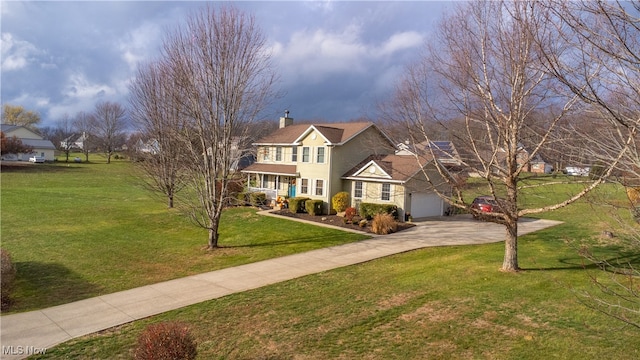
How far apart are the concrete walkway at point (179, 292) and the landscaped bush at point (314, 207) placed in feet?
24.3

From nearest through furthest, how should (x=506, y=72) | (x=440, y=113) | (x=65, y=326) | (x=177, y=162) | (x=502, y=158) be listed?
(x=65, y=326) < (x=506, y=72) < (x=440, y=113) < (x=502, y=158) < (x=177, y=162)

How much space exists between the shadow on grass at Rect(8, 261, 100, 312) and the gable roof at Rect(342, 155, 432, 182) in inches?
696

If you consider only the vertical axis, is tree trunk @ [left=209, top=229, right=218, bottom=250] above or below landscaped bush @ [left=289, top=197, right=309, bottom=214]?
below

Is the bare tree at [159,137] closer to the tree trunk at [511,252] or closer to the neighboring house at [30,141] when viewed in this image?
the tree trunk at [511,252]

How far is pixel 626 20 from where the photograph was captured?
380cm

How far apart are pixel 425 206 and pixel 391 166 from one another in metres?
3.60

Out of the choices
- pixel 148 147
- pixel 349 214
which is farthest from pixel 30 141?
pixel 349 214

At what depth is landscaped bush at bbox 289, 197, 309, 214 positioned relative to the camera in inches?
1108

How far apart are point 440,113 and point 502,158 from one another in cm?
279

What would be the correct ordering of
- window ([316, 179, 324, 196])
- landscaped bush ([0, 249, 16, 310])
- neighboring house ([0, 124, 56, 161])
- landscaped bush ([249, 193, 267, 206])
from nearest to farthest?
landscaped bush ([0, 249, 16, 310]) → window ([316, 179, 324, 196]) → landscaped bush ([249, 193, 267, 206]) → neighboring house ([0, 124, 56, 161])

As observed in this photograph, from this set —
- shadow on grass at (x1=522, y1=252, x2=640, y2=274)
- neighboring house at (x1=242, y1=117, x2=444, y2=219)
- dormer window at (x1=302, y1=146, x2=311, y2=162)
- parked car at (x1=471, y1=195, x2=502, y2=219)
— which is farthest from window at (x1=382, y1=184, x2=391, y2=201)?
shadow on grass at (x1=522, y1=252, x2=640, y2=274)

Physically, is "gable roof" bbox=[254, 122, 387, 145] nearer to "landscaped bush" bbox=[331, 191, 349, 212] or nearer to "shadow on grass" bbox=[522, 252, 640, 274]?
"landscaped bush" bbox=[331, 191, 349, 212]

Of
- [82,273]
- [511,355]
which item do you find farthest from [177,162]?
[511,355]

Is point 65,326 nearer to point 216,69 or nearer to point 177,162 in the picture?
point 216,69
